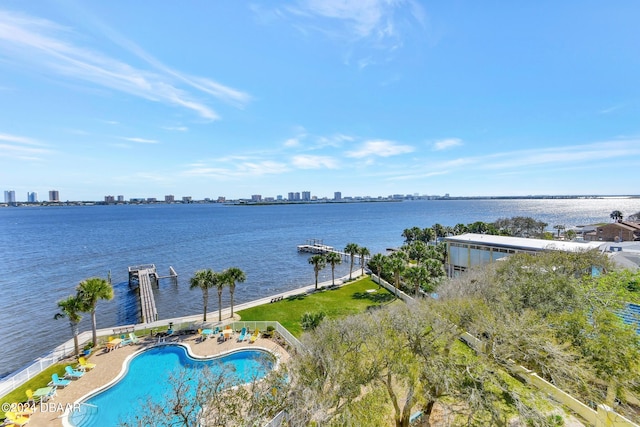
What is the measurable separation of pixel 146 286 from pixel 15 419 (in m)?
26.8

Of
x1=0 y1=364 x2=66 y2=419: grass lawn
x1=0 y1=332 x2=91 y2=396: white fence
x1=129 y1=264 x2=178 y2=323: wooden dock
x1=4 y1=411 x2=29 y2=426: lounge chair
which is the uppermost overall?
x1=4 y1=411 x2=29 y2=426: lounge chair

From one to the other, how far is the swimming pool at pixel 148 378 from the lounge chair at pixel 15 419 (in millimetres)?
1740

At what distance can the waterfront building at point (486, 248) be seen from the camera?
30781 millimetres

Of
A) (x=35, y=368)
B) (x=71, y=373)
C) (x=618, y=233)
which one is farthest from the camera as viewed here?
(x=618, y=233)

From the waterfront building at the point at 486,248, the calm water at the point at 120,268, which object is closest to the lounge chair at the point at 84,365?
the calm water at the point at 120,268

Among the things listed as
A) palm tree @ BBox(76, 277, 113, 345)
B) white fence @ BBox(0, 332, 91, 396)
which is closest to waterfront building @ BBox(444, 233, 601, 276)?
palm tree @ BBox(76, 277, 113, 345)

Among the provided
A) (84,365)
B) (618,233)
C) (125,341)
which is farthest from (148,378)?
(618,233)

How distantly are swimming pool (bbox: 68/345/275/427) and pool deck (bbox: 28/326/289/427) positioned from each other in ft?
1.89

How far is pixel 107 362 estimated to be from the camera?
20641 millimetres

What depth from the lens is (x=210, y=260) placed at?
58062 mm

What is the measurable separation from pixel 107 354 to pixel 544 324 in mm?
26346

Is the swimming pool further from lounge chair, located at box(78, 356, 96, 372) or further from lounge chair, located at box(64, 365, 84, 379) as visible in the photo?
lounge chair, located at box(64, 365, 84, 379)

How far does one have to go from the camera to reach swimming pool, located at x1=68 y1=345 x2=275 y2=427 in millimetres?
15662

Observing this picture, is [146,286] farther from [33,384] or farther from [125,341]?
[33,384]
